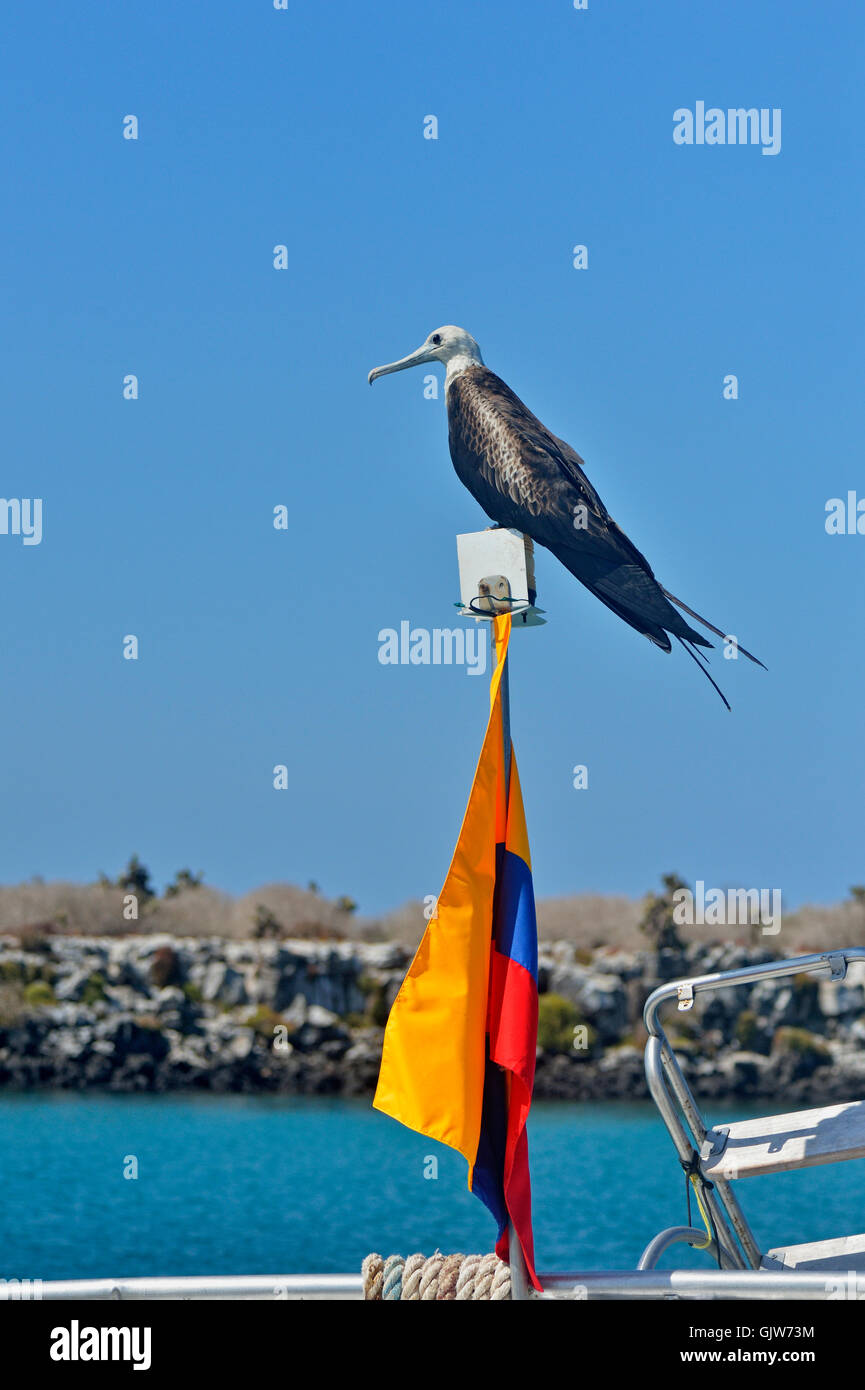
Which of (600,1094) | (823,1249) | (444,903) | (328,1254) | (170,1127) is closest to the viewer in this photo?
(444,903)

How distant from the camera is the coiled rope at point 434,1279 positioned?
12.4 ft

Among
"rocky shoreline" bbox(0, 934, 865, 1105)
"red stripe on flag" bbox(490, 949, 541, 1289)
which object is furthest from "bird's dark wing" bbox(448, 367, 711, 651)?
"rocky shoreline" bbox(0, 934, 865, 1105)

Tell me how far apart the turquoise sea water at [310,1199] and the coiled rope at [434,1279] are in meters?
14.9

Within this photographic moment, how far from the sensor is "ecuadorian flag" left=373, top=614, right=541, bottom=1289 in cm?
392

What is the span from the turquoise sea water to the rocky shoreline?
4.13 metres

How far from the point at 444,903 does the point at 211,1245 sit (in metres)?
19.5

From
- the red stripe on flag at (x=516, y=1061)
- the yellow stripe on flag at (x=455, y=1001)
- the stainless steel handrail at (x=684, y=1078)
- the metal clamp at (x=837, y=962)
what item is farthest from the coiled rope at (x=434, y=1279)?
the metal clamp at (x=837, y=962)

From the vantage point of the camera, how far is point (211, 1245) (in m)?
21.7

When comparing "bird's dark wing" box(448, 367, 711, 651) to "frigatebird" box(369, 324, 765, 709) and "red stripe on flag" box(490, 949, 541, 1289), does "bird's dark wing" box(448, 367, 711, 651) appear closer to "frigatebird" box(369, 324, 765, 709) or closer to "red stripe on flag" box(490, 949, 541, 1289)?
"frigatebird" box(369, 324, 765, 709)

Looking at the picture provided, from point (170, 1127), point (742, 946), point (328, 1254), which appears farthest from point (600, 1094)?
point (328, 1254)

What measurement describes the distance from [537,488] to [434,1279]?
2.93 metres

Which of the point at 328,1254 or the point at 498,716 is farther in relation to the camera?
the point at 328,1254
